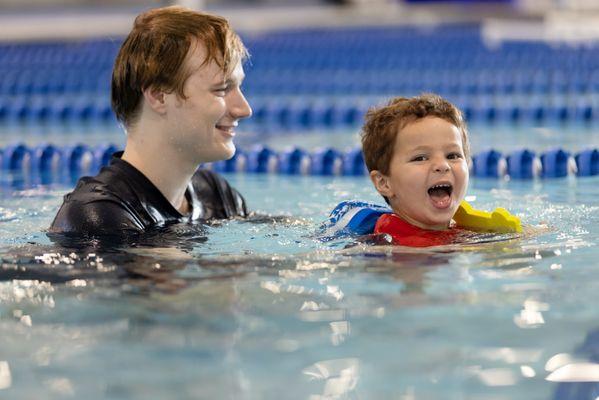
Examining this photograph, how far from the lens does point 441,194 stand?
3088 mm

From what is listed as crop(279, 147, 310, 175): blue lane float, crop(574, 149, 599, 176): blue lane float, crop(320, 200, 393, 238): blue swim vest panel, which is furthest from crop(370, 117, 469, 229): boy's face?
crop(279, 147, 310, 175): blue lane float

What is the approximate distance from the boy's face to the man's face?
513mm

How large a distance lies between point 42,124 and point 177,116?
4554 mm

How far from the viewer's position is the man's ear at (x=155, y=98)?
316 centimetres

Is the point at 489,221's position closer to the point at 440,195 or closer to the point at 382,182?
the point at 440,195

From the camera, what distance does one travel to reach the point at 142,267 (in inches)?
111

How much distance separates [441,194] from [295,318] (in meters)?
0.80

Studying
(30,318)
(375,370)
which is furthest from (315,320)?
(30,318)

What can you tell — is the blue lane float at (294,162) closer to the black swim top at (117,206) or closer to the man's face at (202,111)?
the black swim top at (117,206)

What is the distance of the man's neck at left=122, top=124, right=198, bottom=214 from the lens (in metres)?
3.20

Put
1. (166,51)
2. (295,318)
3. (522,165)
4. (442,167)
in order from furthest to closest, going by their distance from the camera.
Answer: (522,165) < (166,51) < (442,167) < (295,318)

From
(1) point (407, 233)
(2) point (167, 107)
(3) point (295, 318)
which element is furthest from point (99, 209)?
(1) point (407, 233)

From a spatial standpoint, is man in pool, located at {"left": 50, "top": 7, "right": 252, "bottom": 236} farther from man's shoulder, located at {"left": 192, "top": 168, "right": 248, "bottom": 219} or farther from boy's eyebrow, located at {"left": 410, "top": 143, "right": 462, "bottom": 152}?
boy's eyebrow, located at {"left": 410, "top": 143, "right": 462, "bottom": 152}

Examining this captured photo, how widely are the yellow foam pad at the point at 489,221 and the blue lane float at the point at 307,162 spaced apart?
1.89m
